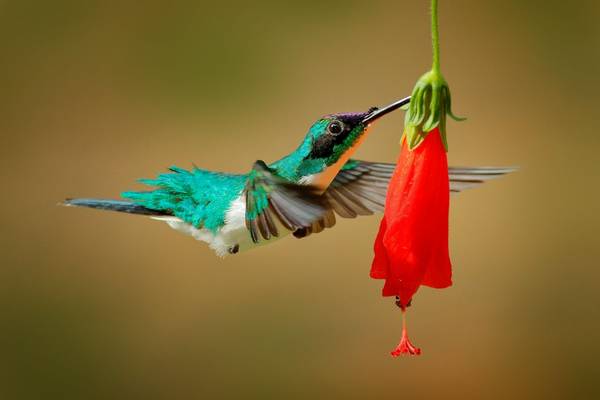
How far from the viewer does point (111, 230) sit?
3.37m

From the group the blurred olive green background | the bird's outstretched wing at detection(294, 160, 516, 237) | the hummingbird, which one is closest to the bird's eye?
the hummingbird

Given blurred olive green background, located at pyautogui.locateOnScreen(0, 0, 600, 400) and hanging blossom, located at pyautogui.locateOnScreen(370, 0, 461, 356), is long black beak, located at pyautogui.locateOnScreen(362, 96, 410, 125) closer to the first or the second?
hanging blossom, located at pyautogui.locateOnScreen(370, 0, 461, 356)

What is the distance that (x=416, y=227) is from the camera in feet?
3.22

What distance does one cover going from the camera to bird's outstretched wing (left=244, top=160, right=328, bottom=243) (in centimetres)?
101

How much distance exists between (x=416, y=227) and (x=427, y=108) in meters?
0.15

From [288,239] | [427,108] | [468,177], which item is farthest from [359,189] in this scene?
[288,239]

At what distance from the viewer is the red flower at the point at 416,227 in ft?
3.18

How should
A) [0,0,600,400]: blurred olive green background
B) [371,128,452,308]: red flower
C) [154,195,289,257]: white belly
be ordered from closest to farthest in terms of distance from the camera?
[371,128,452,308]: red flower → [154,195,289,257]: white belly → [0,0,600,400]: blurred olive green background

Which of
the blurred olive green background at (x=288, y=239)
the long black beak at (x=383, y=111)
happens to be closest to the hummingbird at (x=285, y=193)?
the long black beak at (x=383, y=111)

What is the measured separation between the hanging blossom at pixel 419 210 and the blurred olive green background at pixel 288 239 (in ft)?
6.71

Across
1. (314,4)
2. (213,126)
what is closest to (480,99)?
(314,4)

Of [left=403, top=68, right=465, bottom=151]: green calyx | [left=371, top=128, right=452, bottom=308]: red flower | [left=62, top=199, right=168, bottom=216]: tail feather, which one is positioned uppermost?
[left=403, top=68, right=465, bottom=151]: green calyx

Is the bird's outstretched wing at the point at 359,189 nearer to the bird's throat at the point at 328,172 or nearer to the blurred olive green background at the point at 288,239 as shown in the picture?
the bird's throat at the point at 328,172

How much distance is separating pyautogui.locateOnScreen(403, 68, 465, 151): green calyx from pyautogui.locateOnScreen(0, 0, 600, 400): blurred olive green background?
6.72ft
